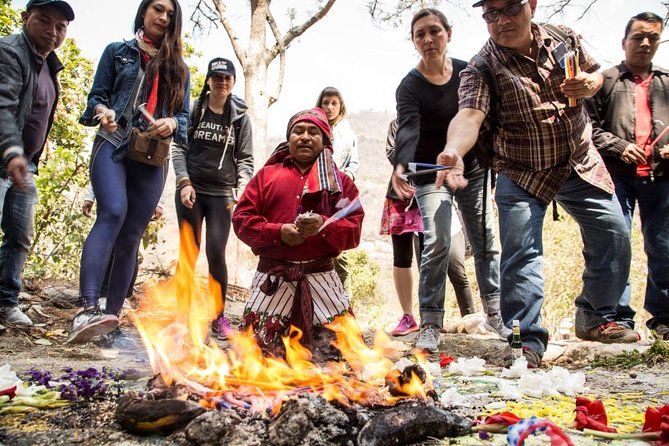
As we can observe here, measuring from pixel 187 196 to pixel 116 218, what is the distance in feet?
3.27

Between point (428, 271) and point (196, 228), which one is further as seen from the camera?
point (196, 228)

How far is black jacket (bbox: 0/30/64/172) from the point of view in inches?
138

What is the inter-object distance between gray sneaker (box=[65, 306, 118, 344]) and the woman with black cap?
157 cm

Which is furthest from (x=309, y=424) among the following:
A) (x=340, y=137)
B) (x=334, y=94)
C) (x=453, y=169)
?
(x=334, y=94)

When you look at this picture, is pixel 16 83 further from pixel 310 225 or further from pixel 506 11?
pixel 506 11

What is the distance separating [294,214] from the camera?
3479mm

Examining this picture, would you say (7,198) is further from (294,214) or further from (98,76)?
(294,214)

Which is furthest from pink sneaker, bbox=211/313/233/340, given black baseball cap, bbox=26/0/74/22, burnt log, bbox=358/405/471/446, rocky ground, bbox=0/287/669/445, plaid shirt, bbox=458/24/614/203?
burnt log, bbox=358/405/471/446

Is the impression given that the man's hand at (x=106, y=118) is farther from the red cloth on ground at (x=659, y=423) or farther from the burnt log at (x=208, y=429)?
the red cloth on ground at (x=659, y=423)

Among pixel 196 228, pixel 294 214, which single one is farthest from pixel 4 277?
pixel 294 214

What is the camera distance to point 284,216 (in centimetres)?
349

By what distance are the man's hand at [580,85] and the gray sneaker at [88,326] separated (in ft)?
10.2

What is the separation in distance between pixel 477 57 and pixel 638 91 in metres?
Answer: 2.00

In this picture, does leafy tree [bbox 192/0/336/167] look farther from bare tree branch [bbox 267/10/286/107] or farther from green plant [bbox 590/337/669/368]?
green plant [bbox 590/337/669/368]
